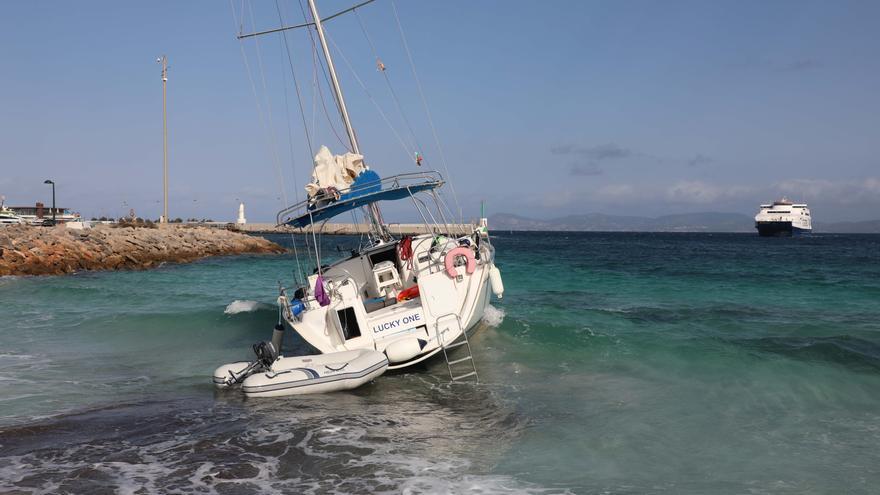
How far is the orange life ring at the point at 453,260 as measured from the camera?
11.8 metres

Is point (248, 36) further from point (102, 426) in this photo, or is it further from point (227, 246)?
point (227, 246)

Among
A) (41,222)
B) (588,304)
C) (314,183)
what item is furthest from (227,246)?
(314,183)

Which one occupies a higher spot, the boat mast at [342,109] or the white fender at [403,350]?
the boat mast at [342,109]

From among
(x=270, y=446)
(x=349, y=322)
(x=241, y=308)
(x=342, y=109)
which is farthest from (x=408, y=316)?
(x=241, y=308)

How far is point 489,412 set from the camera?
31.3ft

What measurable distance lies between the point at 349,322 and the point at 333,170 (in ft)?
11.9

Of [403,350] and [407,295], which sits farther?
[407,295]

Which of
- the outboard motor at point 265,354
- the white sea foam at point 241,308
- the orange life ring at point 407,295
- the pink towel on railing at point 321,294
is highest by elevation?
the pink towel on railing at point 321,294

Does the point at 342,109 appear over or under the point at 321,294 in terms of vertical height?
over

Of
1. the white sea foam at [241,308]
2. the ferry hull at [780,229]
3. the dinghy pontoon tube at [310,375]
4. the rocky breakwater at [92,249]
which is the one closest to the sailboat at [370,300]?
the dinghy pontoon tube at [310,375]

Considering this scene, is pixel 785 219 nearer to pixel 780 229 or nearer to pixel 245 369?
pixel 780 229

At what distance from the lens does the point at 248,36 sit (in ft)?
50.9

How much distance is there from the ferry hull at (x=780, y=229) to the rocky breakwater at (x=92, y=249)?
4349 inches

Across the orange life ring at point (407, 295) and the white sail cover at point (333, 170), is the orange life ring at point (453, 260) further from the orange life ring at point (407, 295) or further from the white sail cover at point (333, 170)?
the white sail cover at point (333, 170)
